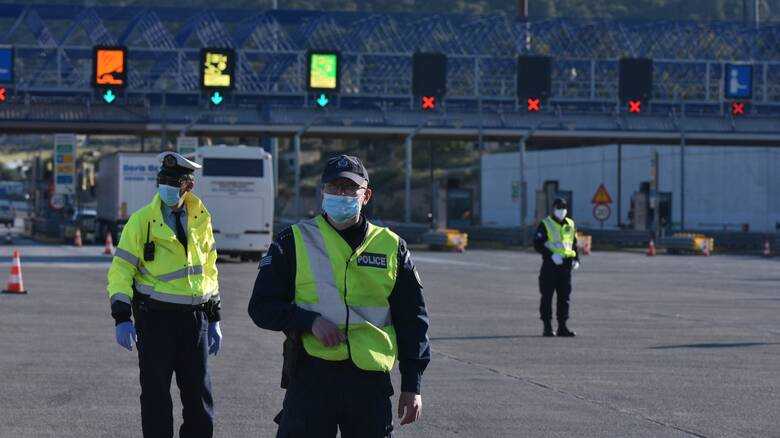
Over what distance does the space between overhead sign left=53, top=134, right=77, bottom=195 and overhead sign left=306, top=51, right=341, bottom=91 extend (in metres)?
13.2

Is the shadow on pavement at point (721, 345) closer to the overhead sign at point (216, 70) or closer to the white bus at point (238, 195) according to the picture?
the white bus at point (238, 195)

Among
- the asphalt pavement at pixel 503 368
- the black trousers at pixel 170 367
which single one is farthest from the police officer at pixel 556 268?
the black trousers at pixel 170 367

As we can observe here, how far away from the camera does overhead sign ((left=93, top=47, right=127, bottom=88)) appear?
163 ft

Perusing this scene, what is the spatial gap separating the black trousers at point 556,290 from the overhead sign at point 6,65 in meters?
44.3

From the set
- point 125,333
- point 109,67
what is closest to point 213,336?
point 125,333

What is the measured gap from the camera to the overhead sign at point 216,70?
167 feet

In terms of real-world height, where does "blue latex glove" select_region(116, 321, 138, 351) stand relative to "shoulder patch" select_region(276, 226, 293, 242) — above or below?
below

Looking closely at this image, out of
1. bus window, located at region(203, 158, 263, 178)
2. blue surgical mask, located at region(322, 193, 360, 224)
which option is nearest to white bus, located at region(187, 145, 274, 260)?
bus window, located at region(203, 158, 263, 178)

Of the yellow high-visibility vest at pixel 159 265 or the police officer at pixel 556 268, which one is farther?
the police officer at pixel 556 268

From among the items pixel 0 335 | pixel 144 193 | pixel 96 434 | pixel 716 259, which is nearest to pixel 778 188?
pixel 716 259

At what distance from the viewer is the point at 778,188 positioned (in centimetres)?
7681

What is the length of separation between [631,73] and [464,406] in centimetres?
4859

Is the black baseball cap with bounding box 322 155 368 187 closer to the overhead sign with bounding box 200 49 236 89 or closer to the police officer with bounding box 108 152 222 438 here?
the police officer with bounding box 108 152 222 438

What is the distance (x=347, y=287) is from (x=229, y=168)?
120 ft
